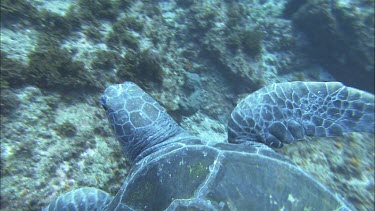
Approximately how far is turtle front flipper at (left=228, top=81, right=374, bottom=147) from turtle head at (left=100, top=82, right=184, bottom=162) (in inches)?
39.2

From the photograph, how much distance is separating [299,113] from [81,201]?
2881 millimetres

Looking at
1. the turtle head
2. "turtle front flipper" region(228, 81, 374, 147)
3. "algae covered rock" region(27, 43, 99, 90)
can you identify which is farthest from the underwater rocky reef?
"turtle front flipper" region(228, 81, 374, 147)

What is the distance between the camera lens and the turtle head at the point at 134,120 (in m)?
2.95

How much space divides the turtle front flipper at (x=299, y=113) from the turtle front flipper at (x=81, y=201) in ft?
5.78

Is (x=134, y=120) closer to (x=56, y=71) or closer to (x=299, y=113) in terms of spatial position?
(x=56, y=71)

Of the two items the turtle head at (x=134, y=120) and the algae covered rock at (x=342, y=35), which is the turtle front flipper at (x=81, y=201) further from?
the algae covered rock at (x=342, y=35)

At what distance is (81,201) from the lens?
2555mm

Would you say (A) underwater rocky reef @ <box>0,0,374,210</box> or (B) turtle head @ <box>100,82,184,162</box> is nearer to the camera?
(A) underwater rocky reef @ <box>0,0,374,210</box>

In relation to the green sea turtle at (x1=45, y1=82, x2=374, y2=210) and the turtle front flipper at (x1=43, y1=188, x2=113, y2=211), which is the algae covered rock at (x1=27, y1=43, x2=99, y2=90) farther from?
the turtle front flipper at (x1=43, y1=188, x2=113, y2=211)

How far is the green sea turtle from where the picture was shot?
6.81ft

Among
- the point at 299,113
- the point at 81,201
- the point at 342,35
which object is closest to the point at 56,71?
the point at 81,201

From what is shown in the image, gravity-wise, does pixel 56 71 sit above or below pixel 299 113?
above

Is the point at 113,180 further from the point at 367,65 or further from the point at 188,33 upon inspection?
the point at 367,65

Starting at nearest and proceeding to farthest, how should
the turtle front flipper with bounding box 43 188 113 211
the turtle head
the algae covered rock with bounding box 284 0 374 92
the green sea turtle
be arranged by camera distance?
1. the green sea turtle
2. the turtle front flipper with bounding box 43 188 113 211
3. the turtle head
4. the algae covered rock with bounding box 284 0 374 92
